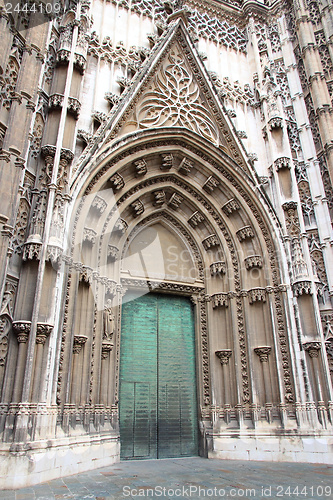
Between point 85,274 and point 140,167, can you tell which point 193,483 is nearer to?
point 85,274

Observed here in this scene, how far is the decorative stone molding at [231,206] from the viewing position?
11.6m

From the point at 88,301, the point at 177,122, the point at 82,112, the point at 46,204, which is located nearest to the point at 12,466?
the point at 88,301

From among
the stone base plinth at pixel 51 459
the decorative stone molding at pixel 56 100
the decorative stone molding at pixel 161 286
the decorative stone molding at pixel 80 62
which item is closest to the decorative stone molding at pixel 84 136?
the decorative stone molding at pixel 56 100

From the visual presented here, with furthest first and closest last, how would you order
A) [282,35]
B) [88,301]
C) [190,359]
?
[282,35] → [190,359] → [88,301]

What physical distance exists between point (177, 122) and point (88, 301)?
6101 mm

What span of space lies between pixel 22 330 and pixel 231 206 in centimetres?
705

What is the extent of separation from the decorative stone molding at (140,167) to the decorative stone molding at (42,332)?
17.4 ft

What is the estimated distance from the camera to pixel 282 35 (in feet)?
46.2

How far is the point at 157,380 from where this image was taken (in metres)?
10.4

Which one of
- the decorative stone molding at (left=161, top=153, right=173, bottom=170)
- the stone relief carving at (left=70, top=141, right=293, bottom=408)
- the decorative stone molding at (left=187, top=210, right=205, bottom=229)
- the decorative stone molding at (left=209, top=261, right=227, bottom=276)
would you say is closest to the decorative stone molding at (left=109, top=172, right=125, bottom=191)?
the stone relief carving at (left=70, top=141, right=293, bottom=408)

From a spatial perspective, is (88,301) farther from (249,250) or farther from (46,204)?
(249,250)

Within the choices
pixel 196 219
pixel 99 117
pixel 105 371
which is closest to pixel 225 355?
pixel 105 371

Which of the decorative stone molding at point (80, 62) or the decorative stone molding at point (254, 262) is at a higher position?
the decorative stone molding at point (80, 62)

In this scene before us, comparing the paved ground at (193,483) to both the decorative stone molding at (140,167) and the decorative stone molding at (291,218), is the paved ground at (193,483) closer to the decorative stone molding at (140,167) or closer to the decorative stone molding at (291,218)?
the decorative stone molding at (291,218)
